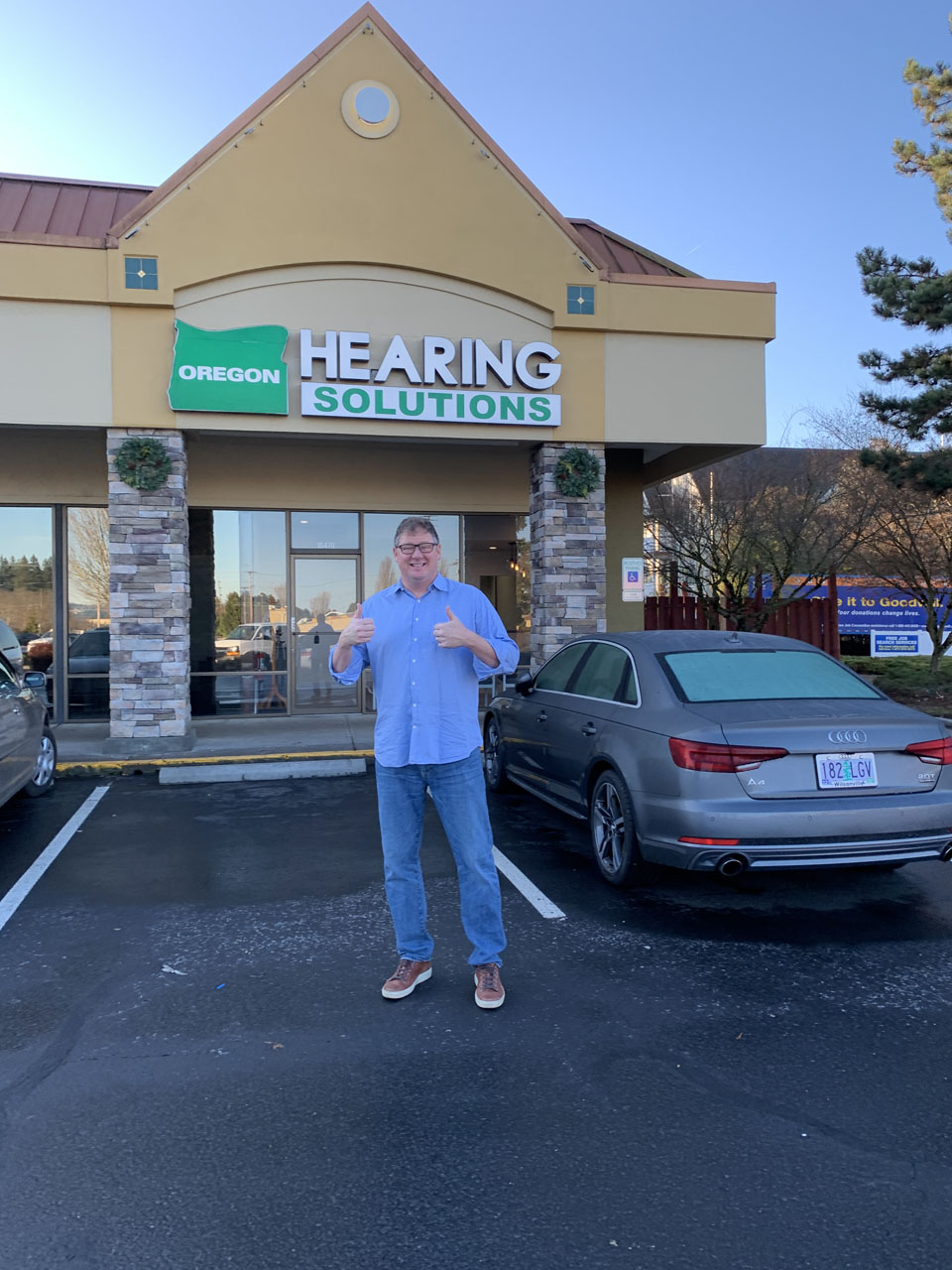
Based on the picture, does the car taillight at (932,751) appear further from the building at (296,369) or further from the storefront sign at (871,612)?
the storefront sign at (871,612)

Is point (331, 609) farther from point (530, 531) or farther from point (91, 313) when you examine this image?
point (91, 313)

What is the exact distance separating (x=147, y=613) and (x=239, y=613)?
106 inches

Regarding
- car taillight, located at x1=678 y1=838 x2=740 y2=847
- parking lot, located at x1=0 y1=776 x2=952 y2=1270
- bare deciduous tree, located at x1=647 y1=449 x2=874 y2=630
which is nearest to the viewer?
parking lot, located at x1=0 y1=776 x2=952 y2=1270

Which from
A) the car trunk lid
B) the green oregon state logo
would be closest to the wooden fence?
the green oregon state logo

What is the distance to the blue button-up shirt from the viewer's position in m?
3.82

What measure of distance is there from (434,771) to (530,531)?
8.24 m

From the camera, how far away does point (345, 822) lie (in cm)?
729

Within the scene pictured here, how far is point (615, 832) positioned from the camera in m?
5.41

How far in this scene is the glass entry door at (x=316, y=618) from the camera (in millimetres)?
13008

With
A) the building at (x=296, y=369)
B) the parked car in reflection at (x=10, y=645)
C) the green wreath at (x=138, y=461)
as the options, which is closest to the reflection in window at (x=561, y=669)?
the building at (x=296, y=369)

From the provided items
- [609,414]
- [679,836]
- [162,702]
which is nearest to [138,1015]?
[679,836]

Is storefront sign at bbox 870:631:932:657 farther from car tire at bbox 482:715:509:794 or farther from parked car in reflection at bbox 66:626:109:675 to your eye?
car tire at bbox 482:715:509:794

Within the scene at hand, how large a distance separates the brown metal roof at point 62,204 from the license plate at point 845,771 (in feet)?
31.6

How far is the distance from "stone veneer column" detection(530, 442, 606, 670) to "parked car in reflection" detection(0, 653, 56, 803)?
548cm
